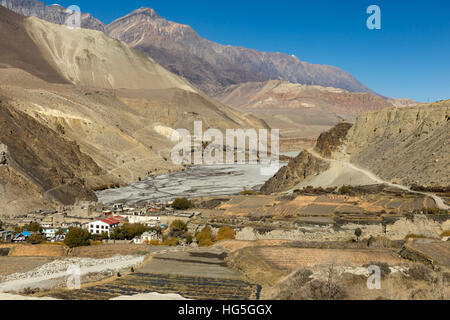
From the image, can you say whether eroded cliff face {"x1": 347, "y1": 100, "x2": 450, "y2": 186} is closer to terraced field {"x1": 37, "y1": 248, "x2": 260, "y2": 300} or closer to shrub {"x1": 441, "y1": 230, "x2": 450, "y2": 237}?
shrub {"x1": 441, "y1": 230, "x2": 450, "y2": 237}

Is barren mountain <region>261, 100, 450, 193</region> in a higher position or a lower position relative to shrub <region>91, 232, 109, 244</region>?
higher

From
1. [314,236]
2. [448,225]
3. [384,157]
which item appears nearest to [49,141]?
[384,157]

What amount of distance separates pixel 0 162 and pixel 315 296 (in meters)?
43.3

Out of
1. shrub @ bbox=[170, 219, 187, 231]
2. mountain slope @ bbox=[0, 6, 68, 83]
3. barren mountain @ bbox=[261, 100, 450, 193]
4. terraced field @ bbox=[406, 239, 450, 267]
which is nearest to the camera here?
terraced field @ bbox=[406, 239, 450, 267]

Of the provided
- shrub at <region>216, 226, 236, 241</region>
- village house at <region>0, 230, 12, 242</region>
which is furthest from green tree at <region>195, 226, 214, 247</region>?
village house at <region>0, 230, 12, 242</region>

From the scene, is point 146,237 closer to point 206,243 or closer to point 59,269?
point 206,243

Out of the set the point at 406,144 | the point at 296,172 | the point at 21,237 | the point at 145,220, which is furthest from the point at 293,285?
the point at 296,172

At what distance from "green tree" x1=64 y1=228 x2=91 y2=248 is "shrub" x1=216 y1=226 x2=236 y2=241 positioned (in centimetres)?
779

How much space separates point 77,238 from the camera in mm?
30859

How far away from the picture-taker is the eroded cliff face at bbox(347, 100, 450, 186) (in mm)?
47906

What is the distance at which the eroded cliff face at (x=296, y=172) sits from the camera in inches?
2422

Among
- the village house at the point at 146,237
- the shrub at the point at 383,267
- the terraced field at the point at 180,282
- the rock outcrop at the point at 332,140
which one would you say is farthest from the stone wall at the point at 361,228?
the rock outcrop at the point at 332,140

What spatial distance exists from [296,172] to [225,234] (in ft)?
105
